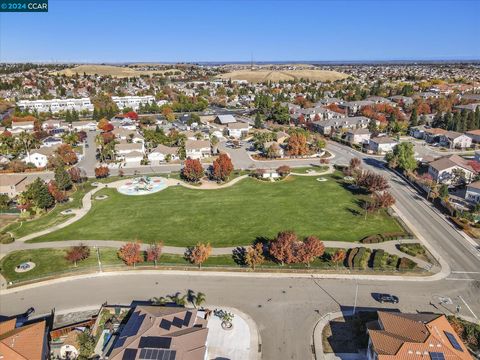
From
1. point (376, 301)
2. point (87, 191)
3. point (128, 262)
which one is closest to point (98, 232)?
point (128, 262)

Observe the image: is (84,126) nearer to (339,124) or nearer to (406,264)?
(339,124)

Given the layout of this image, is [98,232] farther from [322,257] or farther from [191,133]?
[191,133]

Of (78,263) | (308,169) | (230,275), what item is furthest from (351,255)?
(308,169)

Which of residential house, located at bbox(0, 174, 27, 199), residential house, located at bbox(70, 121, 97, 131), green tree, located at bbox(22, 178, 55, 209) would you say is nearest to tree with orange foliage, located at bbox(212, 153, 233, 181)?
green tree, located at bbox(22, 178, 55, 209)

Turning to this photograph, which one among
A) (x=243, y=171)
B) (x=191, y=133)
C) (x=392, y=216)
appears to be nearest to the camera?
(x=392, y=216)

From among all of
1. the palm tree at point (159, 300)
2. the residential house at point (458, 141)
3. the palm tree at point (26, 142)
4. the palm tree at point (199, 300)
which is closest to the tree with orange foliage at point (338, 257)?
the palm tree at point (199, 300)

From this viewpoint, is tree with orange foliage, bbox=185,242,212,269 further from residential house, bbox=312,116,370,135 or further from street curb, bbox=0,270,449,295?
residential house, bbox=312,116,370,135
